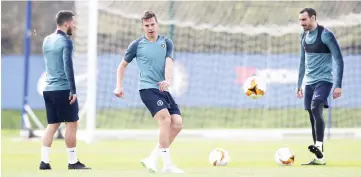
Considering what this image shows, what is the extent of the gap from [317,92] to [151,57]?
2.63m

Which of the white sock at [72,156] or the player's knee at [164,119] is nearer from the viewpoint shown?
the player's knee at [164,119]

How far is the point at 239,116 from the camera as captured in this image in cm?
2666

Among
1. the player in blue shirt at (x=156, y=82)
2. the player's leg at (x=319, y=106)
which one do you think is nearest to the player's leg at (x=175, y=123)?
the player in blue shirt at (x=156, y=82)

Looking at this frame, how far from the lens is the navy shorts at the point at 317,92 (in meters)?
12.9

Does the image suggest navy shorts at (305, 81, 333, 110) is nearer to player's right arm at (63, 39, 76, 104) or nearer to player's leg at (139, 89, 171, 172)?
player's leg at (139, 89, 171, 172)

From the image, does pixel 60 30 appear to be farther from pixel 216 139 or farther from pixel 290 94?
pixel 290 94

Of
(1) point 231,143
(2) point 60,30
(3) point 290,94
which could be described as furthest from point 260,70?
(2) point 60,30

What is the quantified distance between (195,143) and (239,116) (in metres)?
7.55

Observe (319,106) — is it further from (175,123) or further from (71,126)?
Result: (71,126)

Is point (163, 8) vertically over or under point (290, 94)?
over

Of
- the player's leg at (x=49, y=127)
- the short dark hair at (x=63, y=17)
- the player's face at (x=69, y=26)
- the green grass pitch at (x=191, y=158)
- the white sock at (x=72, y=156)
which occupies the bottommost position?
the green grass pitch at (x=191, y=158)

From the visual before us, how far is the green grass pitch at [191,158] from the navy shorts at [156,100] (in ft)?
2.38

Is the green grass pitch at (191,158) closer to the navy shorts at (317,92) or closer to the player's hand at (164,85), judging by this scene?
the navy shorts at (317,92)

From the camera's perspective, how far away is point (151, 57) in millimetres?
11406
